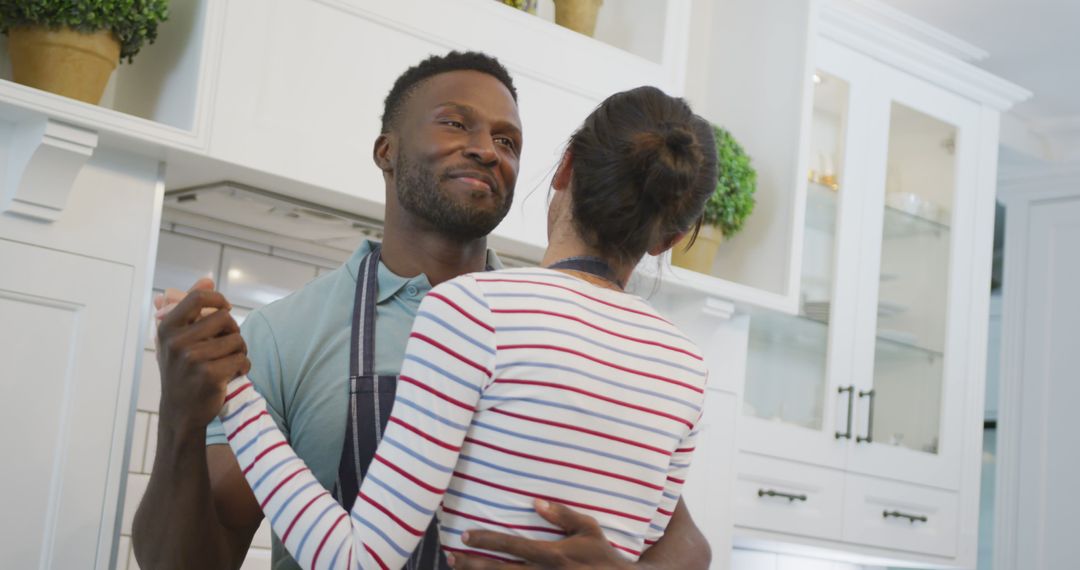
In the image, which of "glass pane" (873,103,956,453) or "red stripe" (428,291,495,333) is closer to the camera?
"red stripe" (428,291,495,333)

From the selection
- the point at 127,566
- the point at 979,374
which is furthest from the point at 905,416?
the point at 127,566

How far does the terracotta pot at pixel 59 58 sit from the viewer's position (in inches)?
67.8

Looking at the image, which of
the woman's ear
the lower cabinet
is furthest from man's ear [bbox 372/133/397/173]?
the lower cabinet

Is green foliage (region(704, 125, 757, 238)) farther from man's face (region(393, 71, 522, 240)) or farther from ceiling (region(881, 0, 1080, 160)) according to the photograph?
man's face (region(393, 71, 522, 240))

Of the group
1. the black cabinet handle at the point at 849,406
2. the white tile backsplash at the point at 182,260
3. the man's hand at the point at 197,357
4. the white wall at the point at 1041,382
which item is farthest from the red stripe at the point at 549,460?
the white wall at the point at 1041,382

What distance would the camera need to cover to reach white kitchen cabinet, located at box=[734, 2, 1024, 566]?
2918mm

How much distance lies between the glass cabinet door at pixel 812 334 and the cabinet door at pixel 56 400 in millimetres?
1539

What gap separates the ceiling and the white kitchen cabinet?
0.17 meters

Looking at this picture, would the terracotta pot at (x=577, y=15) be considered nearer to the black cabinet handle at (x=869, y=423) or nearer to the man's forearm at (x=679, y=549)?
the black cabinet handle at (x=869, y=423)

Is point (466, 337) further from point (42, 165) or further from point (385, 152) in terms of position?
point (42, 165)

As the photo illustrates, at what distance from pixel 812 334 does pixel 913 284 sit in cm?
43

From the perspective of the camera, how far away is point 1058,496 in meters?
3.79

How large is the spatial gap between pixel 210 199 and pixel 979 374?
7.27 ft

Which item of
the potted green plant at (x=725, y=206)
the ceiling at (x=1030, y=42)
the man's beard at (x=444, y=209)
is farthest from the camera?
the ceiling at (x=1030, y=42)
